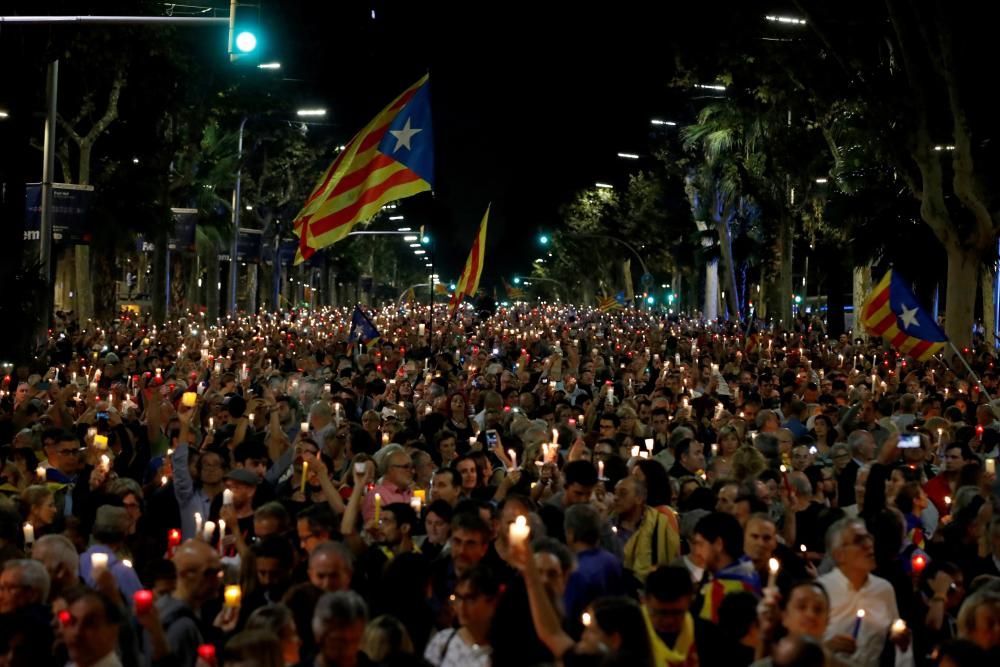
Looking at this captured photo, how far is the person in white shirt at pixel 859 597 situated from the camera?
7023mm

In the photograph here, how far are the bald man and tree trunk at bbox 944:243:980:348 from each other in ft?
70.8

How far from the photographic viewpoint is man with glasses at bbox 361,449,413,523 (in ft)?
33.1

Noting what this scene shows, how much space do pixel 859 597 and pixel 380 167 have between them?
10.7m

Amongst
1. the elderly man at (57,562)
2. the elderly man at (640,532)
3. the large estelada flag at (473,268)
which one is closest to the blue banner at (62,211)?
the large estelada flag at (473,268)

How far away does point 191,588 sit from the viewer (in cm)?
700

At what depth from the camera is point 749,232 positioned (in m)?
60.4

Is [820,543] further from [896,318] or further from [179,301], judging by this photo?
[179,301]

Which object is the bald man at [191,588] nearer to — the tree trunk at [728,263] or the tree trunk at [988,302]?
the tree trunk at [988,302]

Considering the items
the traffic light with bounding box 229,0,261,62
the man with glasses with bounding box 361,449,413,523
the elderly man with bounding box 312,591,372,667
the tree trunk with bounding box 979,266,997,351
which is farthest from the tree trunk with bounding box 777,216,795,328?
the elderly man with bounding box 312,591,372,667

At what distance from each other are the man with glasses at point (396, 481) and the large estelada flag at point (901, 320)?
24.9 ft

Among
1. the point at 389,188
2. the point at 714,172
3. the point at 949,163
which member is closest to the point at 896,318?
the point at 389,188

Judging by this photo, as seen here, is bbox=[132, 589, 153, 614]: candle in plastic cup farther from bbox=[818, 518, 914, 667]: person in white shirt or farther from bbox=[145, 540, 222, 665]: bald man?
bbox=[818, 518, 914, 667]: person in white shirt

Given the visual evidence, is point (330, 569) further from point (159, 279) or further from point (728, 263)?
point (728, 263)

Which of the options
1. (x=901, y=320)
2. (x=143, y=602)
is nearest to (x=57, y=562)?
(x=143, y=602)
